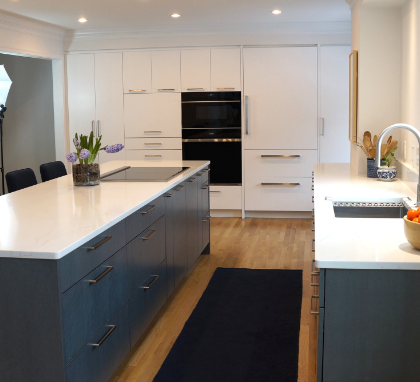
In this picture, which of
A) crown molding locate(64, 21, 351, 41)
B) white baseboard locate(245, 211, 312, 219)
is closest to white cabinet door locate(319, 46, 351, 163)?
crown molding locate(64, 21, 351, 41)

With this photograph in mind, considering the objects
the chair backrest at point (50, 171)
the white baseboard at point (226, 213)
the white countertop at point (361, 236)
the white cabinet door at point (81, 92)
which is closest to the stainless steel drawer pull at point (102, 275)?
the white countertop at point (361, 236)

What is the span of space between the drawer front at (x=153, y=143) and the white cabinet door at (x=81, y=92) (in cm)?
58

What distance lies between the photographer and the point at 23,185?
12.4 ft

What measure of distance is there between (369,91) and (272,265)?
1656 millimetres

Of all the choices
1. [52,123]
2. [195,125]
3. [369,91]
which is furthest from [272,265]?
[52,123]

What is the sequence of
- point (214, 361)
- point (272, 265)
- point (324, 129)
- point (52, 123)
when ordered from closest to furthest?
1. point (214, 361)
2. point (272, 265)
3. point (324, 129)
4. point (52, 123)

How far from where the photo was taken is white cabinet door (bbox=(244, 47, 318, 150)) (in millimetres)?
6051

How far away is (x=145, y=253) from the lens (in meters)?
2.78

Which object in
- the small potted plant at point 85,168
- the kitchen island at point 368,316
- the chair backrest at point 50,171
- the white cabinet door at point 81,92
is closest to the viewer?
the kitchen island at point 368,316

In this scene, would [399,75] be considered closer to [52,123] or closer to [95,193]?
[95,193]

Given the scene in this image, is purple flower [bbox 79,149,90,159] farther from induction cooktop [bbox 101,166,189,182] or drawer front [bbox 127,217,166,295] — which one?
drawer front [bbox 127,217,166,295]

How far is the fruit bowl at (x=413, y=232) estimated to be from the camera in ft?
5.64

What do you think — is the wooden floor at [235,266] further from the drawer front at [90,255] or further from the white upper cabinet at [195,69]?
the white upper cabinet at [195,69]

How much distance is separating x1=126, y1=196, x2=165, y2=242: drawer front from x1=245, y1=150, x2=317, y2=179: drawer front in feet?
10.7
